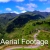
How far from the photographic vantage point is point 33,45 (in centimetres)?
6856

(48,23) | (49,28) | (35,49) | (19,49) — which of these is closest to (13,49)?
(19,49)

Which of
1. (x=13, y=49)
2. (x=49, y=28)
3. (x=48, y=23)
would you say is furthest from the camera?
(x=48, y=23)

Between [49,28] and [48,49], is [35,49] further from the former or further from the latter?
[49,28]

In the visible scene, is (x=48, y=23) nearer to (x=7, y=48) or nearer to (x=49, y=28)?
(x=49, y=28)

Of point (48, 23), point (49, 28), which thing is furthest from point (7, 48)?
point (48, 23)

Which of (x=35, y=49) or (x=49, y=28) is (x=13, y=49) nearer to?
(x=35, y=49)

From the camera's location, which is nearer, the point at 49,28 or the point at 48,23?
the point at 49,28

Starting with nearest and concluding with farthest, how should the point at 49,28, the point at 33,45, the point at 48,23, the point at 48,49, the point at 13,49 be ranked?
the point at 13,49
the point at 48,49
the point at 33,45
the point at 49,28
the point at 48,23

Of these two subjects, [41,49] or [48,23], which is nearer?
[41,49]

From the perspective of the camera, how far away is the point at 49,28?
154 metres

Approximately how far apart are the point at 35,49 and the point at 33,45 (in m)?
8.08

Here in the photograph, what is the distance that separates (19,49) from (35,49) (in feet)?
19.4

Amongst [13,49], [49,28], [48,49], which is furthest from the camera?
[49,28]

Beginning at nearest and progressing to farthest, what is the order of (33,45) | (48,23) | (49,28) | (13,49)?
(13,49) → (33,45) → (49,28) → (48,23)
